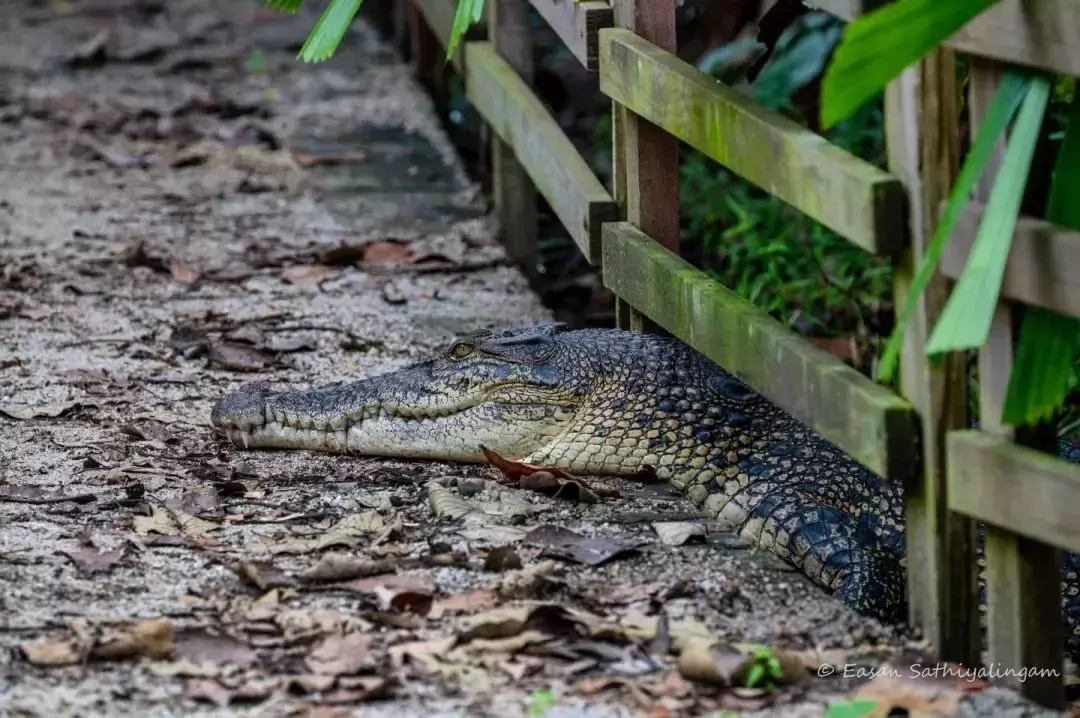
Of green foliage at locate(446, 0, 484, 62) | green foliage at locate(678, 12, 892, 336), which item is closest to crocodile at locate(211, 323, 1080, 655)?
green foliage at locate(446, 0, 484, 62)

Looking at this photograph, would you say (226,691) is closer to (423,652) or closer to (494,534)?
(423,652)

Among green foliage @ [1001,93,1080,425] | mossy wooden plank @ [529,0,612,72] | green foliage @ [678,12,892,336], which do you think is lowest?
green foliage @ [678,12,892,336]

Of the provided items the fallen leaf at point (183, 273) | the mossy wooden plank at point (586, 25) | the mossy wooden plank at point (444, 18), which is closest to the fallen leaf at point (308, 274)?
the fallen leaf at point (183, 273)

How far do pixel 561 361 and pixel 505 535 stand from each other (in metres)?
0.88

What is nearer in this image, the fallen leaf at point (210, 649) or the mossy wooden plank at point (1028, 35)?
the mossy wooden plank at point (1028, 35)

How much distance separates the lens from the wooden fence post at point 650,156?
4.35 meters

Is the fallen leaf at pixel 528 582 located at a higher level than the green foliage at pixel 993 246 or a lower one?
lower

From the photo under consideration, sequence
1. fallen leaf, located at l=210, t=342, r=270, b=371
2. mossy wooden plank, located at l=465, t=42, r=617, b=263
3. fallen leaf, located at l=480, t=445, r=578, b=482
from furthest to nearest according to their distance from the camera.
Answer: fallen leaf, located at l=210, t=342, r=270, b=371 < mossy wooden plank, located at l=465, t=42, r=617, b=263 < fallen leaf, located at l=480, t=445, r=578, b=482

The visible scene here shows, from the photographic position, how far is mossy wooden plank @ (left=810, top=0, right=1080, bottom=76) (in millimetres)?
2436

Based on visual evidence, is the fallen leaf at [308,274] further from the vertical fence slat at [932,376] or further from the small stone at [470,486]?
the vertical fence slat at [932,376]

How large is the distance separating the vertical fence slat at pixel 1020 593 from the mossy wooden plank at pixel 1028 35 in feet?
0.25

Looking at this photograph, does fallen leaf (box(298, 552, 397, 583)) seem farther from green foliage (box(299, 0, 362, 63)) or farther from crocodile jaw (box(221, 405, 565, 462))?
green foliage (box(299, 0, 362, 63))

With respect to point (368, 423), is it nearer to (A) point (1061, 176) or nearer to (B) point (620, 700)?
(B) point (620, 700)

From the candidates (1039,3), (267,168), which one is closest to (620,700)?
(1039,3)
